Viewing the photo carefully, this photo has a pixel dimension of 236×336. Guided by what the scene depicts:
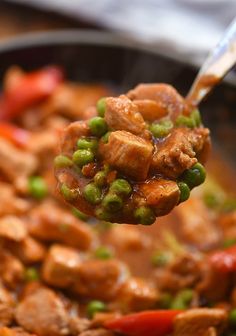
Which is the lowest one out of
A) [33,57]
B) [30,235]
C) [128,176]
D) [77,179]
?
[30,235]

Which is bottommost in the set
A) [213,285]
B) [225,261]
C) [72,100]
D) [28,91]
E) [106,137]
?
[28,91]

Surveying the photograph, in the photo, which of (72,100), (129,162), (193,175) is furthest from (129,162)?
(72,100)

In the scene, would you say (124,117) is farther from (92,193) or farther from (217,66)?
(217,66)

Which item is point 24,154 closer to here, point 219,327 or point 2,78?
point 2,78

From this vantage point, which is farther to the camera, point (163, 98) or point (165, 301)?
point (165, 301)

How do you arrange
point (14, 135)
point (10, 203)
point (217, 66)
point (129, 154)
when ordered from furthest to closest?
1. point (14, 135)
2. point (10, 203)
3. point (217, 66)
4. point (129, 154)

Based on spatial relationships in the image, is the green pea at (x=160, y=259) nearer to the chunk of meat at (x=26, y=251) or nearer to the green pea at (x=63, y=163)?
the chunk of meat at (x=26, y=251)

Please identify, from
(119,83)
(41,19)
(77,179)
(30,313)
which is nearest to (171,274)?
(30,313)
